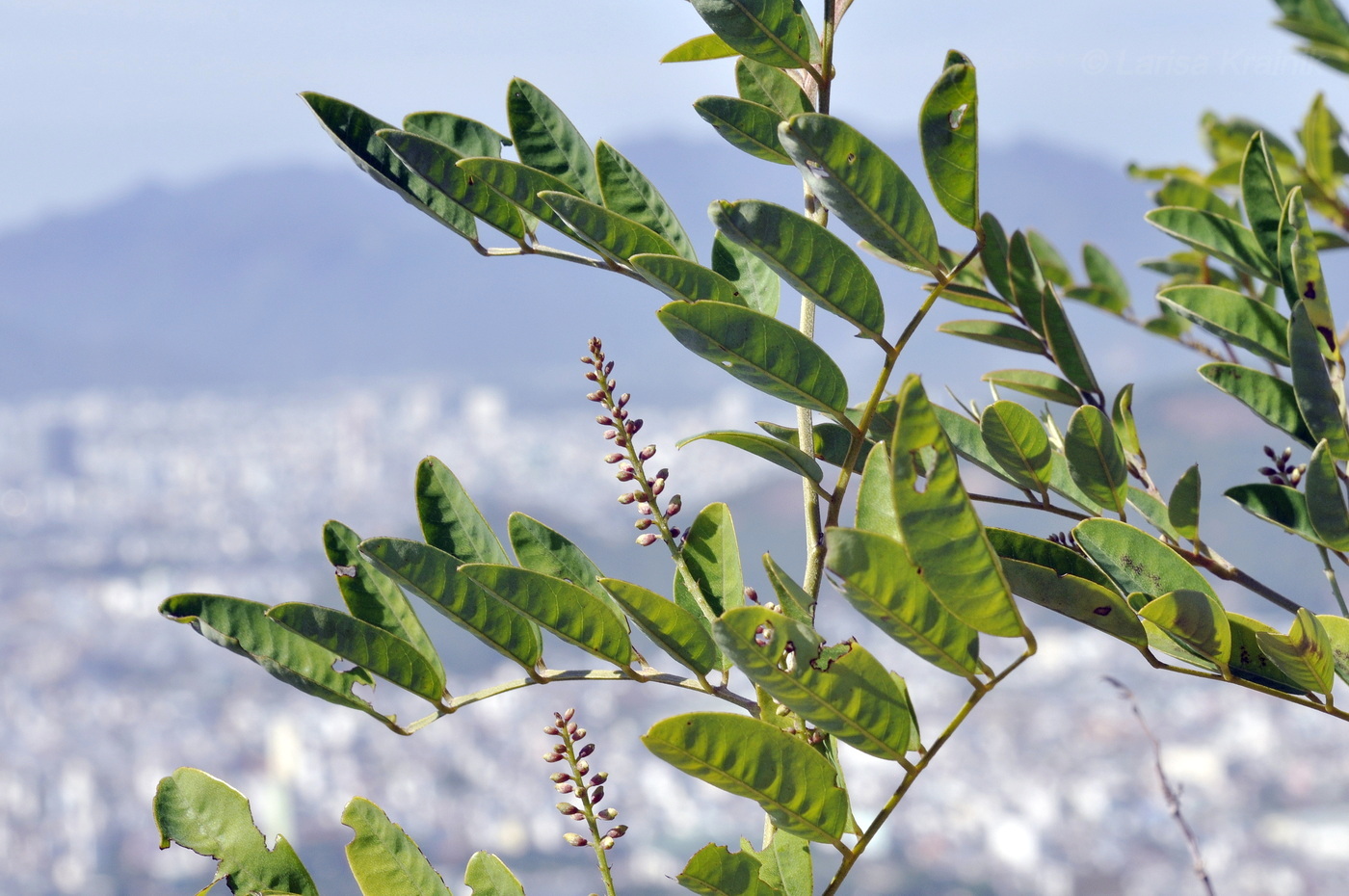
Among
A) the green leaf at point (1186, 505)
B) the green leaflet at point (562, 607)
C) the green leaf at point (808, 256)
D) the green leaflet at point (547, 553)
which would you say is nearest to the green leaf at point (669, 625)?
the green leaflet at point (562, 607)

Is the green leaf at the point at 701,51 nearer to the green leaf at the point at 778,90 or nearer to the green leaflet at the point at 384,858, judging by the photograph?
the green leaf at the point at 778,90

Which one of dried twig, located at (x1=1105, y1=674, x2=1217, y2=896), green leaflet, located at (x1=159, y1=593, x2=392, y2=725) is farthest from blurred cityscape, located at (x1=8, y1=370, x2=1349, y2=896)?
green leaflet, located at (x1=159, y1=593, x2=392, y2=725)

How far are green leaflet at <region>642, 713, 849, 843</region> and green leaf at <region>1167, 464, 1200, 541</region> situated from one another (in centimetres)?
50

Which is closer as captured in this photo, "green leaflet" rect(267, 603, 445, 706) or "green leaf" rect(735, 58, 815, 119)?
"green leaflet" rect(267, 603, 445, 706)

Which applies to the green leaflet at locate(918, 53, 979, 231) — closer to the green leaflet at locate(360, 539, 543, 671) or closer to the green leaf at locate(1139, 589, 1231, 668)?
the green leaf at locate(1139, 589, 1231, 668)

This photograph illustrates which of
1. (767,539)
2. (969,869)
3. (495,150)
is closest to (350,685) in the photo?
(495,150)

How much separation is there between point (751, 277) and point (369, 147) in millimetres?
358

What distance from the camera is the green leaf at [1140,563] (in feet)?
2.50

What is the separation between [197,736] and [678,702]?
2314 cm

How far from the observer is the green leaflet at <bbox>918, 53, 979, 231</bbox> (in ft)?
2.21

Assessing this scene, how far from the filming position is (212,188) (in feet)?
450

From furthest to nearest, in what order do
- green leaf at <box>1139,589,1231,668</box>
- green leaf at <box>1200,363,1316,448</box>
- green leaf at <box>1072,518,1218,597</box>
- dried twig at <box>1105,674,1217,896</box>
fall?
dried twig at <box>1105,674,1217,896</box>
green leaf at <box>1200,363,1316,448</box>
green leaf at <box>1072,518,1218,597</box>
green leaf at <box>1139,589,1231,668</box>

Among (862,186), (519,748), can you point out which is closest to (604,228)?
(862,186)

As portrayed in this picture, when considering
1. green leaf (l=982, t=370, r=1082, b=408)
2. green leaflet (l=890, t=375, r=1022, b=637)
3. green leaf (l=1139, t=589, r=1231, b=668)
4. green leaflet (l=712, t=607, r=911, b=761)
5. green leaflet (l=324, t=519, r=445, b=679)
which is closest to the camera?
green leaflet (l=890, t=375, r=1022, b=637)
